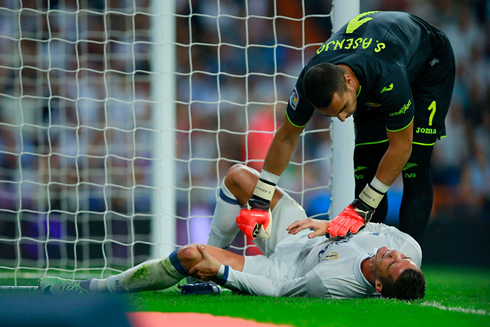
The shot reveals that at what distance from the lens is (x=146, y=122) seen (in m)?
5.32

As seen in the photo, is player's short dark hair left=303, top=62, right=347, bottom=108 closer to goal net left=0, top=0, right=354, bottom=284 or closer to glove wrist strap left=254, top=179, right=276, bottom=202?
glove wrist strap left=254, top=179, right=276, bottom=202

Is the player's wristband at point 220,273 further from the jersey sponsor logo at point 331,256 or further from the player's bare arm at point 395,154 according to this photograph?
the player's bare arm at point 395,154

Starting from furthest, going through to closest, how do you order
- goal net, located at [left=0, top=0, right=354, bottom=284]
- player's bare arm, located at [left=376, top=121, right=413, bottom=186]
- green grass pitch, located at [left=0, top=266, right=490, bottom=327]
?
goal net, located at [left=0, top=0, right=354, bottom=284], player's bare arm, located at [left=376, top=121, right=413, bottom=186], green grass pitch, located at [left=0, top=266, right=490, bottom=327]

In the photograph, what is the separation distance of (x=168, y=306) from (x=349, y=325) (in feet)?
2.28

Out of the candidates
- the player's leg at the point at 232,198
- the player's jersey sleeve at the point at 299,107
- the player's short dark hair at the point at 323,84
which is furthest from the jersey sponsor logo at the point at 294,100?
the player's leg at the point at 232,198

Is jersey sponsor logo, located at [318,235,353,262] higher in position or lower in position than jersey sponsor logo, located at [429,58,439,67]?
lower

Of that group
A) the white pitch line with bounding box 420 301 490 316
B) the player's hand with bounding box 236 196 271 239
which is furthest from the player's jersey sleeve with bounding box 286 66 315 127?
the white pitch line with bounding box 420 301 490 316

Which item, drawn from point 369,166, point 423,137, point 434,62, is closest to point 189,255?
point 369,166

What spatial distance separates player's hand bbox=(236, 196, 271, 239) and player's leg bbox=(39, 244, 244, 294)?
0.15m

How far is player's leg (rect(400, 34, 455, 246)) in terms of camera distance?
261 centimetres

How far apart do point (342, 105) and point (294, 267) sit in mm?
765

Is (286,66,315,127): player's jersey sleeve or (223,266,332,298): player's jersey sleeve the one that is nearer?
(223,266,332,298): player's jersey sleeve

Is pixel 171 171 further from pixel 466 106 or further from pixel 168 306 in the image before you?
pixel 466 106

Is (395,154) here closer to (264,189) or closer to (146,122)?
(264,189)
